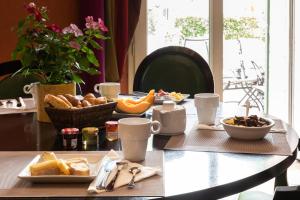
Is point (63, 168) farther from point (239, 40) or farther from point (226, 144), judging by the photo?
point (239, 40)

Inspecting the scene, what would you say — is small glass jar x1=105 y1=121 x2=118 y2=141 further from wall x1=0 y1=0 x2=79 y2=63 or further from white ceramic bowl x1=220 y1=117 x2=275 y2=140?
wall x1=0 y1=0 x2=79 y2=63

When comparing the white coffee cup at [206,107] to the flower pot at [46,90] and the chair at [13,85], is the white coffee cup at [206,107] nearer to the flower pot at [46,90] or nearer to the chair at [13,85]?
the flower pot at [46,90]

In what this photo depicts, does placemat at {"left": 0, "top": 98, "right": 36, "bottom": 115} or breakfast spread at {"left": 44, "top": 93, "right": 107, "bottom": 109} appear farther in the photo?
placemat at {"left": 0, "top": 98, "right": 36, "bottom": 115}

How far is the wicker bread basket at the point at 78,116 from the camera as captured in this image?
5.26 ft

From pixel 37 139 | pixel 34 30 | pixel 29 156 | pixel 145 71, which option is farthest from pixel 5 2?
pixel 29 156

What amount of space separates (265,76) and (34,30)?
2.68 meters

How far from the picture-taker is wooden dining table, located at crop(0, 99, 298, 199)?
109 centimetres

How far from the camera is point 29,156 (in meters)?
1.36

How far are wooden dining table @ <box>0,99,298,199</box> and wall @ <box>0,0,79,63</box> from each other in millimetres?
1731

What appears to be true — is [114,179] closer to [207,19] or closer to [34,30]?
[34,30]

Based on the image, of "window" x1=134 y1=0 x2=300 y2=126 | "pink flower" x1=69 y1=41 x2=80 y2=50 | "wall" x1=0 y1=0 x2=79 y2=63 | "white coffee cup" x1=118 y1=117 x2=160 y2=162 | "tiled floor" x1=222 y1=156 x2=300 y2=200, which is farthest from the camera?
"window" x1=134 y1=0 x2=300 y2=126

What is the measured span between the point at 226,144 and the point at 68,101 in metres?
0.56

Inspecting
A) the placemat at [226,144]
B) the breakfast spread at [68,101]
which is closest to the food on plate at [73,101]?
the breakfast spread at [68,101]

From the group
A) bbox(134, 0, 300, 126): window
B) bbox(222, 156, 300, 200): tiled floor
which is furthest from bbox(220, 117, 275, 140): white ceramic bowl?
bbox(134, 0, 300, 126): window
